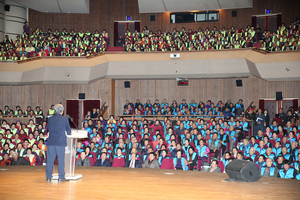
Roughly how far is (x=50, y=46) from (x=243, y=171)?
38.7 feet

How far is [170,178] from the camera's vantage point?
4324mm

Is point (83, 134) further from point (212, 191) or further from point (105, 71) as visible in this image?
point (105, 71)

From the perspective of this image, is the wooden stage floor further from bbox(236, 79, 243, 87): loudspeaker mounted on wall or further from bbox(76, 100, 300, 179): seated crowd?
bbox(236, 79, 243, 87): loudspeaker mounted on wall

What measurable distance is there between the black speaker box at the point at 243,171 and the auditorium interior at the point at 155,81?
247 cm

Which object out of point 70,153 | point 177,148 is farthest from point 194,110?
point 70,153

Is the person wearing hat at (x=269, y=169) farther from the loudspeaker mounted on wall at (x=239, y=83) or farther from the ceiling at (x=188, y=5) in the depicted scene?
the ceiling at (x=188, y=5)

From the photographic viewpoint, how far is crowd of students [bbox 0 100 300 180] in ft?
22.2

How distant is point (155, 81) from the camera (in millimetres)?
14648

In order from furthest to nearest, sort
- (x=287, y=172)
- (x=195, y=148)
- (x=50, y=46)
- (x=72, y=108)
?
(x=72, y=108) → (x=50, y=46) → (x=195, y=148) → (x=287, y=172)

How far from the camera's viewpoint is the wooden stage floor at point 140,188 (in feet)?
10.2

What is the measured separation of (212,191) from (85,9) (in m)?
14.7

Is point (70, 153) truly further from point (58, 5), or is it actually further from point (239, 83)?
point (58, 5)

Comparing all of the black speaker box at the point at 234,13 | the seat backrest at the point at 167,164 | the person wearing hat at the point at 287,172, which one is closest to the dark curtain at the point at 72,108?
the seat backrest at the point at 167,164

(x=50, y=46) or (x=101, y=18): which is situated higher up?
(x=101, y=18)
